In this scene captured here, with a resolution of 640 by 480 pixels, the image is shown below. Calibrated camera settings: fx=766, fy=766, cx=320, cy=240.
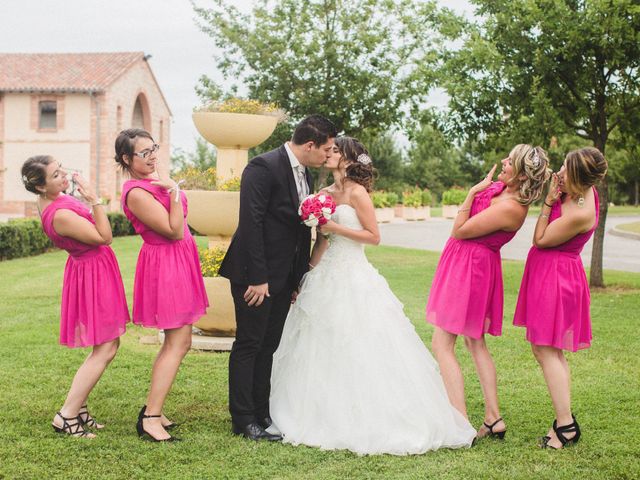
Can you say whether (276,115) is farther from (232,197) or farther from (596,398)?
(596,398)

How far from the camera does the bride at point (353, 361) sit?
4.89m

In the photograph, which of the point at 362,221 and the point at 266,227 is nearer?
the point at 266,227

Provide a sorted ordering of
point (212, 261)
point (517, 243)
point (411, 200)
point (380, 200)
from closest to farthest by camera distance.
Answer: point (212, 261) → point (517, 243) → point (380, 200) → point (411, 200)

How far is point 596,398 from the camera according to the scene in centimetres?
621

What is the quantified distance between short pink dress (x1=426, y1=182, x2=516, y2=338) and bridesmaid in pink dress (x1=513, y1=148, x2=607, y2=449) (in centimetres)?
26

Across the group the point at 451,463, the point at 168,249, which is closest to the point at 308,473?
the point at 451,463

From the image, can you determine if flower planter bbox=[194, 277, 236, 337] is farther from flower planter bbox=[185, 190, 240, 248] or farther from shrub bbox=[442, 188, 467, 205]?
shrub bbox=[442, 188, 467, 205]

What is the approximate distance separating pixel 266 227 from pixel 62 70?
36812 mm

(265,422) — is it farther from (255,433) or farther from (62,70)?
(62,70)

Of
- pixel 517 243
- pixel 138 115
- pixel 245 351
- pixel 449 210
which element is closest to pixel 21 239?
pixel 517 243

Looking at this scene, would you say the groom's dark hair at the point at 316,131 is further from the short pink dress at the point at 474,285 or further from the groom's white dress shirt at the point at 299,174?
the short pink dress at the point at 474,285

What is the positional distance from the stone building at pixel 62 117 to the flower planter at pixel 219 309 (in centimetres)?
2977

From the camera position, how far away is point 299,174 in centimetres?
517

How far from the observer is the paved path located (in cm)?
1839
